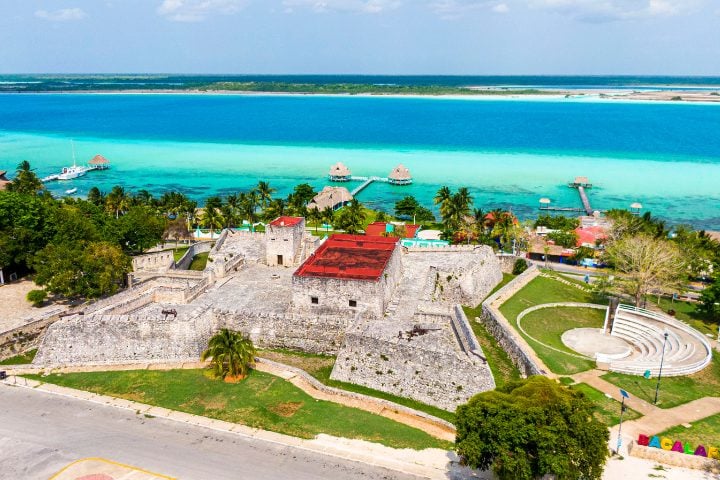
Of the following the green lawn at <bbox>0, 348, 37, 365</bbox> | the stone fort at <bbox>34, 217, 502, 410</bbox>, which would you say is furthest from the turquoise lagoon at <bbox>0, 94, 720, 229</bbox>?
the green lawn at <bbox>0, 348, 37, 365</bbox>

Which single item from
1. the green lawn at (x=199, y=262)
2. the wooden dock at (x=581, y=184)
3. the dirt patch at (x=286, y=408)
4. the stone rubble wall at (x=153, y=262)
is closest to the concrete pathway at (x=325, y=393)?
the dirt patch at (x=286, y=408)

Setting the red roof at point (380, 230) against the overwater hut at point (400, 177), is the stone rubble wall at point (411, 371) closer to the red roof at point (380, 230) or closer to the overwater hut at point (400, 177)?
the red roof at point (380, 230)

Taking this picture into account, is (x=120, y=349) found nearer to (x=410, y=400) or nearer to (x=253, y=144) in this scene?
(x=410, y=400)

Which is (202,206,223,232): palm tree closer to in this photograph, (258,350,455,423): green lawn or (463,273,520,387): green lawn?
(258,350,455,423): green lawn

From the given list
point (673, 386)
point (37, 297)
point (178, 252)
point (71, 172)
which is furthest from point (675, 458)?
point (71, 172)

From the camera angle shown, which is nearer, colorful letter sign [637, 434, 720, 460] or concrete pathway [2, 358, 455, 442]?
colorful letter sign [637, 434, 720, 460]

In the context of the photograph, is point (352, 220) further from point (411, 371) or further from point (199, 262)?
point (411, 371)

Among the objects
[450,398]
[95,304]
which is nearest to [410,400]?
[450,398]

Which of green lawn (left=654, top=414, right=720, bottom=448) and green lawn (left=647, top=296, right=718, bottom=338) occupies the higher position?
green lawn (left=654, top=414, right=720, bottom=448)
